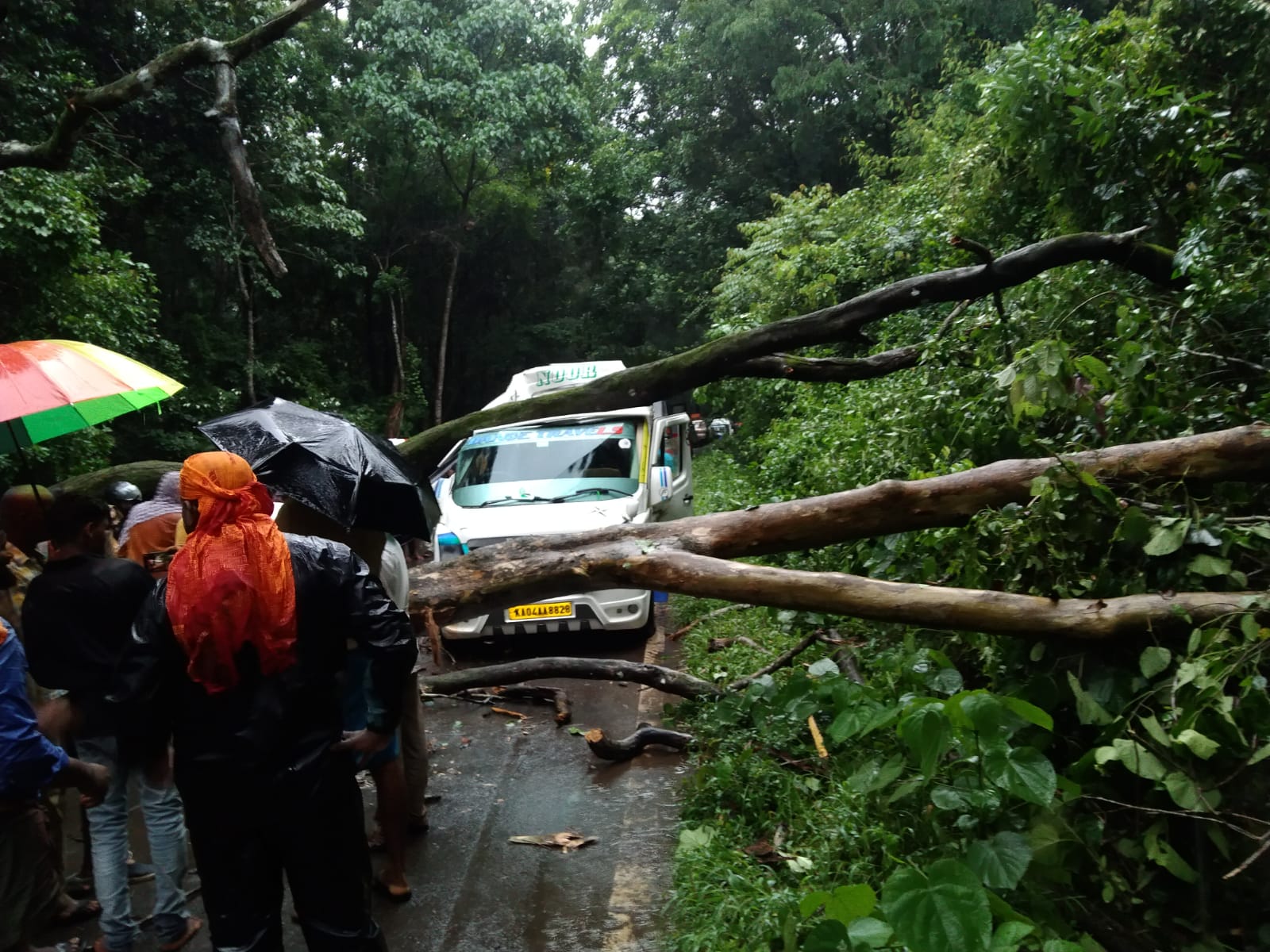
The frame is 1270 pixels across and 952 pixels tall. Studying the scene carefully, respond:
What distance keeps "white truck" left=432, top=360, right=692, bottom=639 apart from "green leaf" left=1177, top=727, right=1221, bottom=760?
15.2 feet

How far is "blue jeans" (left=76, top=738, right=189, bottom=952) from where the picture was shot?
132 inches

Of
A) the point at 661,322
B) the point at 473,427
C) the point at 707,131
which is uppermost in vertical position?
the point at 707,131

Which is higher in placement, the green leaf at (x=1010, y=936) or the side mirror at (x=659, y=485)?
the side mirror at (x=659, y=485)

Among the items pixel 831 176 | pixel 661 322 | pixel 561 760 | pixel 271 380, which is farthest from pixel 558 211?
pixel 561 760

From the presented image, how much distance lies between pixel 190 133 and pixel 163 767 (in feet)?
43.5

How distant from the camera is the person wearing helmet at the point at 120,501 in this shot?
16.1 ft

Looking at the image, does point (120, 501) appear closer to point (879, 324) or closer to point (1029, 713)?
point (1029, 713)

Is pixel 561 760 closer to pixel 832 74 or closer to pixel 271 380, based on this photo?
pixel 271 380

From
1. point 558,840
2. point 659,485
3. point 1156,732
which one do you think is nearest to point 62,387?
point 558,840

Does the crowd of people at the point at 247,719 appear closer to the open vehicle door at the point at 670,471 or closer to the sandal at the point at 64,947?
the sandal at the point at 64,947

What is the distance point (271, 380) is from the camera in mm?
16609

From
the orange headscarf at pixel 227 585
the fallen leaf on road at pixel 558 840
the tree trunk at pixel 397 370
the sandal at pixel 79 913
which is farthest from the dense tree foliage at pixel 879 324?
the sandal at pixel 79 913

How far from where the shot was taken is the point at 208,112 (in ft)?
18.5

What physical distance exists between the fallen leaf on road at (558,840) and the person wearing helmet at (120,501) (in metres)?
2.62
